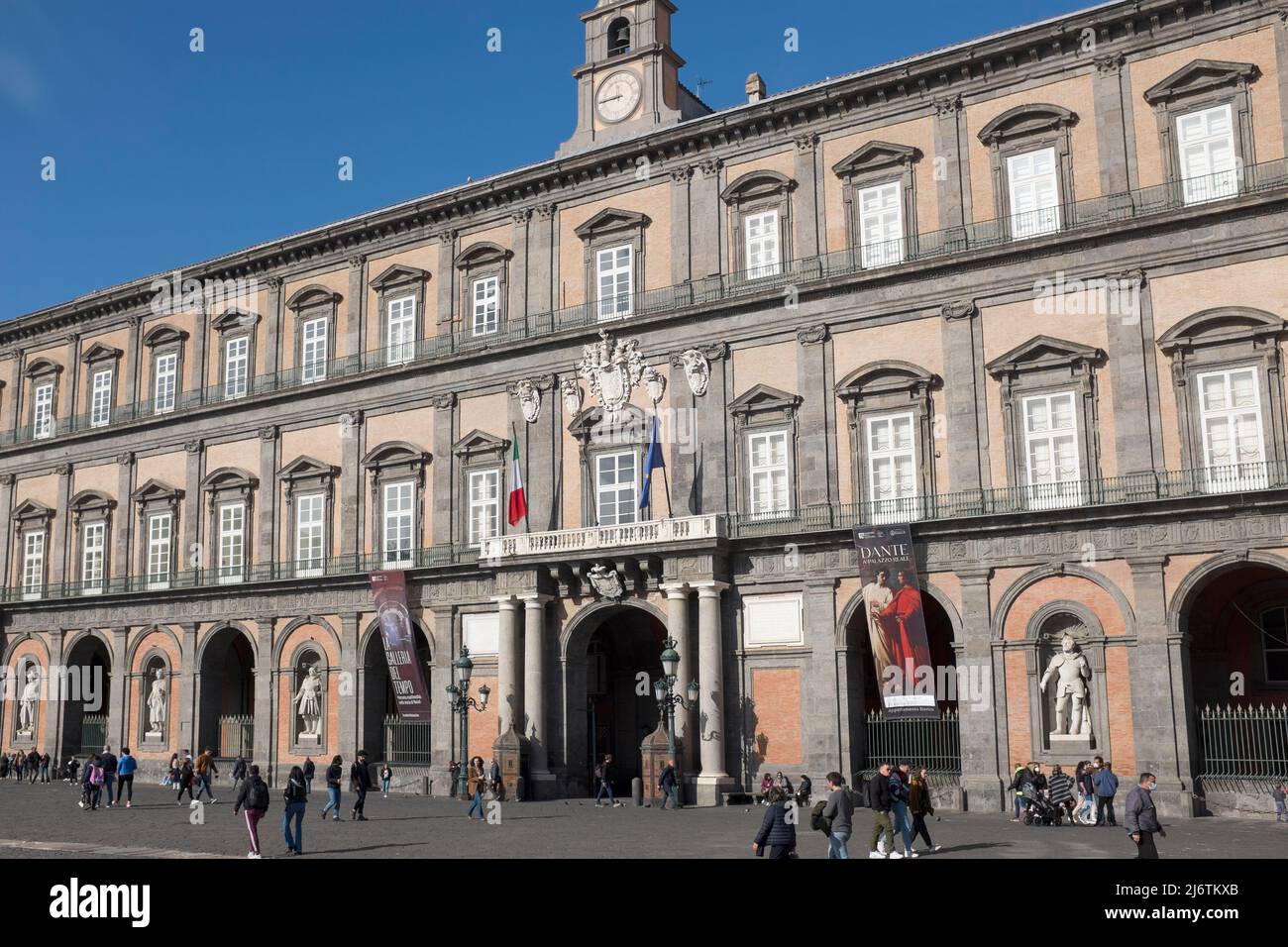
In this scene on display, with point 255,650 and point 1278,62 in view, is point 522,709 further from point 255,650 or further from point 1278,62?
point 1278,62

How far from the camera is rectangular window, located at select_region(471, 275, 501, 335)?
130ft

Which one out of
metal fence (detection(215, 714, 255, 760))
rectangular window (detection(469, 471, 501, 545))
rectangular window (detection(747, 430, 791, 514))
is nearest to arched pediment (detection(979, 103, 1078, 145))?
rectangular window (detection(747, 430, 791, 514))

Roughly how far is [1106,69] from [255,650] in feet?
99.8

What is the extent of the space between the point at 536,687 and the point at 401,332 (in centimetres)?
1307

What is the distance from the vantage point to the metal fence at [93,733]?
4684 centimetres

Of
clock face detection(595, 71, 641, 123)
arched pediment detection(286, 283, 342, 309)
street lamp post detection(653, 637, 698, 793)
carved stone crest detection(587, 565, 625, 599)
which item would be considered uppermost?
clock face detection(595, 71, 641, 123)

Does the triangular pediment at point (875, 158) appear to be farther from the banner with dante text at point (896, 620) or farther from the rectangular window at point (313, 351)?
the rectangular window at point (313, 351)

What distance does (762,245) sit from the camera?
35.3m

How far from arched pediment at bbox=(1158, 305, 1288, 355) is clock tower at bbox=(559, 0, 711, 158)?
54.4 ft

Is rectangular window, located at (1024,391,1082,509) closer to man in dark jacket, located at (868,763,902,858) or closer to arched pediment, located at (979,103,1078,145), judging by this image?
arched pediment, located at (979,103,1078,145)

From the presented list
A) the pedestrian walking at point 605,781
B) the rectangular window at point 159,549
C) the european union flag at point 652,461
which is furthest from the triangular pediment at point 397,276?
the pedestrian walking at point 605,781

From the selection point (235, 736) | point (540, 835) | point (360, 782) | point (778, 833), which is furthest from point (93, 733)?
point (778, 833)

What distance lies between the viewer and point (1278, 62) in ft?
94.3

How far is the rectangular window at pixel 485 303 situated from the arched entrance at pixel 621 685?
31.6 feet
